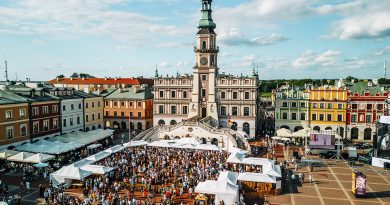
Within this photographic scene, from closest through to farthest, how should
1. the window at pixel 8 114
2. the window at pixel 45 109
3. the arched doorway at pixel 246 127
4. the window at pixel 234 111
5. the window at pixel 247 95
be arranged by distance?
the window at pixel 8 114 < the window at pixel 45 109 < the window at pixel 247 95 < the arched doorway at pixel 246 127 < the window at pixel 234 111

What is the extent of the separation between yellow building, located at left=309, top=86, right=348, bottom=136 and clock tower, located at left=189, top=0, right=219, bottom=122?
59.4 feet

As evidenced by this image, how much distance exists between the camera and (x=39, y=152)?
42094 millimetres

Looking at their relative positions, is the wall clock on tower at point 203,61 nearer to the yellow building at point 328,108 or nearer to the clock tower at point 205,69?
the clock tower at point 205,69

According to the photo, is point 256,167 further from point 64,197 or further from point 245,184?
point 64,197

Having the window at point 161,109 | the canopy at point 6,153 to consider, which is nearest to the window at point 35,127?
the canopy at point 6,153

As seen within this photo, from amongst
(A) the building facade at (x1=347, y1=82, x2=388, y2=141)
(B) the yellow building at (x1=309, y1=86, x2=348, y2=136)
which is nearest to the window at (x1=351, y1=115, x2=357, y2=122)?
(A) the building facade at (x1=347, y1=82, x2=388, y2=141)

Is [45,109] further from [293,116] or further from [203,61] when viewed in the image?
[293,116]

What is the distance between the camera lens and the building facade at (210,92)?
2525 inches

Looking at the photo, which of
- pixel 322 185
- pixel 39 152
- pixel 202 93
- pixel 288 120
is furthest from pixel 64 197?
pixel 288 120

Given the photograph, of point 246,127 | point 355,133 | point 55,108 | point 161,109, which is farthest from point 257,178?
point 161,109

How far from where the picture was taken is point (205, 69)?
6550 centimetres

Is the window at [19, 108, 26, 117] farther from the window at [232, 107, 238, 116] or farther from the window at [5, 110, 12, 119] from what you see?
the window at [232, 107, 238, 116]

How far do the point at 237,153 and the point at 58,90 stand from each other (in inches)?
1263

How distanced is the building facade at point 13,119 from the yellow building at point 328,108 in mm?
47578
